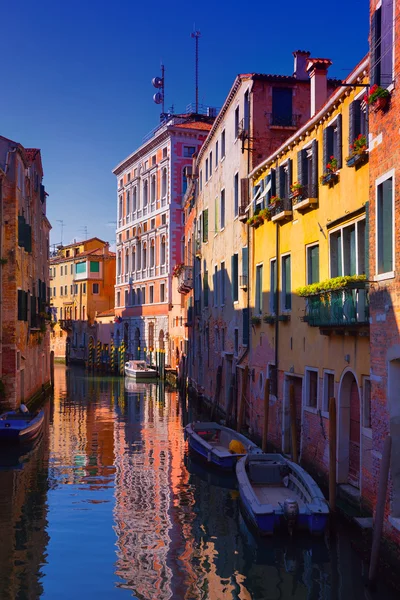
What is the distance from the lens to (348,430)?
11.7 m

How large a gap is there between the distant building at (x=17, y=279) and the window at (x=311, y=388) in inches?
437

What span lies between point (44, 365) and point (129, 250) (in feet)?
64.5

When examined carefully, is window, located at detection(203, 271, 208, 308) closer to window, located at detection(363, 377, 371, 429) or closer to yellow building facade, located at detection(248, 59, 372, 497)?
yellow building facade, located at detection(248, 59, 372, 497)

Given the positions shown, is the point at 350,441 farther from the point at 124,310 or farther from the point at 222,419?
the point at 124,310

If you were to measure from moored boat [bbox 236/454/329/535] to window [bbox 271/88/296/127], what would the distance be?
1026 centimetres

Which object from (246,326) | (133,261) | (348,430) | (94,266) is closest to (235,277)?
(246,326)

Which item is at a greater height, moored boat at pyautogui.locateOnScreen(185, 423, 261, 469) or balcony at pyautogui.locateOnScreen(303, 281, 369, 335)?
balcony at pyautogui.locateOnScreen(303, 281, 369, 335)

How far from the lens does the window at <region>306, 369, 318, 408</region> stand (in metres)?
13.4

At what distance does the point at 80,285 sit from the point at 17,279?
3979 cm

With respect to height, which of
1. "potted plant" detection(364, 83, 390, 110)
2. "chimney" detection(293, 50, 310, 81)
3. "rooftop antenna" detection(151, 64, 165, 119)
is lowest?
"potted plant" detection(364, 83, 390, 110)

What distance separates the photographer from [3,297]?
22.0m

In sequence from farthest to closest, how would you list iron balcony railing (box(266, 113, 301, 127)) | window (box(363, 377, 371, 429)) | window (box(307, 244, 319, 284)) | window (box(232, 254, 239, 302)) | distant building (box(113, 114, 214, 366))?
A: distant building (box(113, 114, 214, 366)), window (box(232, 254, 239, 302)), iron balcony railing (box(266, 113, 301, 127)), window (box(307, 244, 319, 284)), window (box(363, 377, 371, 429))

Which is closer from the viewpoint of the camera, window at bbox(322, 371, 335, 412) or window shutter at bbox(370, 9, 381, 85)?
window shutter at bbox(370, 9, 381, 85)

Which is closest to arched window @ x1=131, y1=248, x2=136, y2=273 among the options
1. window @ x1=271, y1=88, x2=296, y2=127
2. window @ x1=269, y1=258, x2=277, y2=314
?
window @ x1=271, y1=88, x2=296, y2=127
